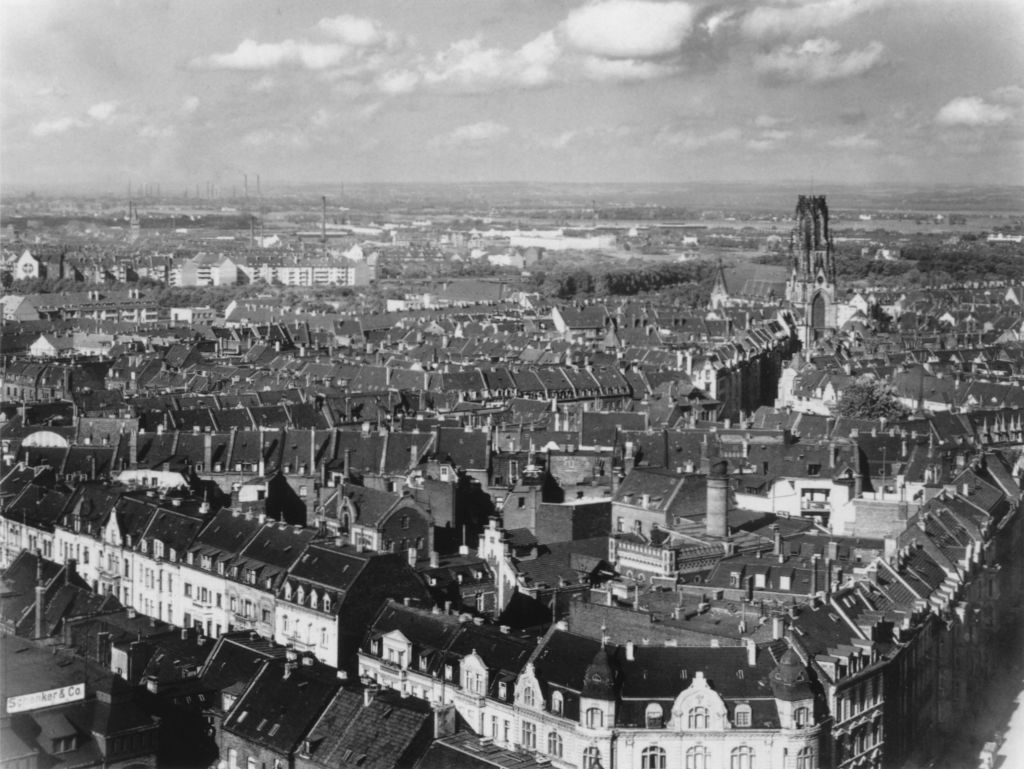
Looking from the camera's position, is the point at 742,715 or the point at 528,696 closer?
the point at 742,715

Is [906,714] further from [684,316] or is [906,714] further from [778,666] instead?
[684,316]

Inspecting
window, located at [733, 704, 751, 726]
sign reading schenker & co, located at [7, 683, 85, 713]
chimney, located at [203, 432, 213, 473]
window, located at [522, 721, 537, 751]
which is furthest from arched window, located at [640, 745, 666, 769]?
chimney, located at [203, 432, 213, 473]

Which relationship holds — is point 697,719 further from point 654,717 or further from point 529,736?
point 529,736

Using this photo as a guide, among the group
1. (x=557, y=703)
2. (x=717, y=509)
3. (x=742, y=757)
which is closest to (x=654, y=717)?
(x=742, y=757)

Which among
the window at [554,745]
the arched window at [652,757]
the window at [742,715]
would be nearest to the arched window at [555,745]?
the window at [554,745]

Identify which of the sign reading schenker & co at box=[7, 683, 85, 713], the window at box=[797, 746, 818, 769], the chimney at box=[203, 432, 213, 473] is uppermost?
the sign reading schenker & co at box=[7, 683, 85, 713]

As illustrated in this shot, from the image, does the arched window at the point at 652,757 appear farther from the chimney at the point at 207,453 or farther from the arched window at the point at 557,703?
the chimney at the point at 207,453

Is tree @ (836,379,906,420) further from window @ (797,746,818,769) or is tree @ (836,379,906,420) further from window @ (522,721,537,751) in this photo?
window @ (522,721,537,751)
